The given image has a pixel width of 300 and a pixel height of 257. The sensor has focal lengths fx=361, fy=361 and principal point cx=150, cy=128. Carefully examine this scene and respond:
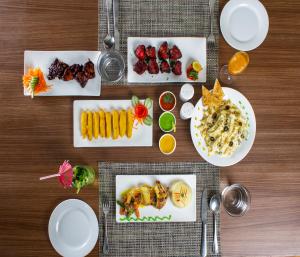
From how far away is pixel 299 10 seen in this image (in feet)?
5.40

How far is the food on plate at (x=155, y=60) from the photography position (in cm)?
158

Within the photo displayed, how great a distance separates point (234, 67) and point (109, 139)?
63cm

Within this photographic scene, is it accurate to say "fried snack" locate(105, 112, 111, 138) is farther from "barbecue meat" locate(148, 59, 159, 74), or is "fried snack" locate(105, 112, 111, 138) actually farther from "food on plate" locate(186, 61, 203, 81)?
"food on plate" locate(186, 61, 203, 81)

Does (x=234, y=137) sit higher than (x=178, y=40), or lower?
lower

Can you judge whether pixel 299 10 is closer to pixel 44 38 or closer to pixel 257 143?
pixel 257 143

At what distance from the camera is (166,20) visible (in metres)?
1.63

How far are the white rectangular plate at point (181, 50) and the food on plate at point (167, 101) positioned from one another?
6cm

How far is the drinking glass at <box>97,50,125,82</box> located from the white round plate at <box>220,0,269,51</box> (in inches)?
19.2

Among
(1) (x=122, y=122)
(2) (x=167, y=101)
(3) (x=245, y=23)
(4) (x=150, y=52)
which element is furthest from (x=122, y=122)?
(3) (x=245, y=23)

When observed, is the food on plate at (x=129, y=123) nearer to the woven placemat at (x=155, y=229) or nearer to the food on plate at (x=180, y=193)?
the woven placemat at (x=155, y=229)

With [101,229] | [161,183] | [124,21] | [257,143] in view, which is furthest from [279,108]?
[101,229]

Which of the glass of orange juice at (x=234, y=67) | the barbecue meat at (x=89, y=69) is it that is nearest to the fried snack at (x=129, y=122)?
the barbecue meat at (x=89, y=69)

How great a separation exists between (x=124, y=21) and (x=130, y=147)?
0.56m

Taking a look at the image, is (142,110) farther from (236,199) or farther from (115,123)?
(236,199)
